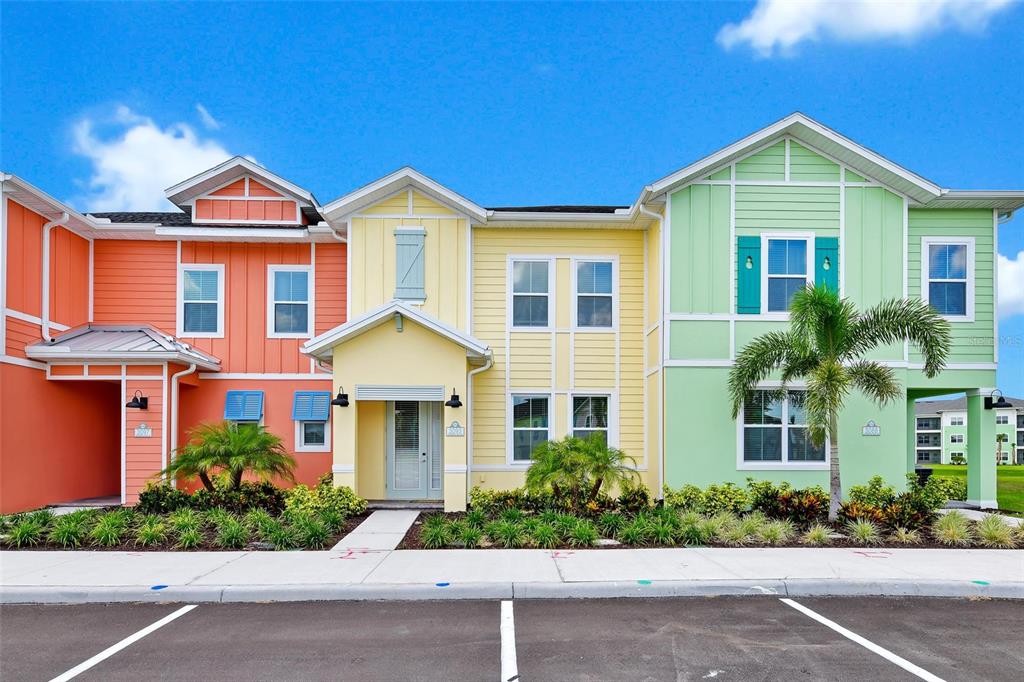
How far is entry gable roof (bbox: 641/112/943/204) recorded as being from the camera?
1267 centimetres

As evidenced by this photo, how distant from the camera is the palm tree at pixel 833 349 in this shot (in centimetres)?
1103

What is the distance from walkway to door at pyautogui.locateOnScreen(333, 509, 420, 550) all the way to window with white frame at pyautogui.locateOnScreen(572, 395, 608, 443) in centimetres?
403

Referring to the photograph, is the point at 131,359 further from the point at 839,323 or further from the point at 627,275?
the point at 839,323

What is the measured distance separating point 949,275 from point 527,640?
12474mm

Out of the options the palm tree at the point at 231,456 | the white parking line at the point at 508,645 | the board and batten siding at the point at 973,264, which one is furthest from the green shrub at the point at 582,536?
the board and batten siding at the point at 973,264

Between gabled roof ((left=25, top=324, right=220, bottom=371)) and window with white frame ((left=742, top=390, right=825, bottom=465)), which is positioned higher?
gabled roof ((left=25, top=324, right=220, bottom=371))

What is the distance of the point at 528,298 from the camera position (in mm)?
14461

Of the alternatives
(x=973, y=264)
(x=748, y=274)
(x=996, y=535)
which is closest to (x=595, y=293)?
(x=748, y=274)

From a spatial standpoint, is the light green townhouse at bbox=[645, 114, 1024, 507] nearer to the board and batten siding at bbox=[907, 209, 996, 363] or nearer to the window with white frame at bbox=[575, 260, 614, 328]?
the board and batten siding at bbox=[907, 209, 996, 363]

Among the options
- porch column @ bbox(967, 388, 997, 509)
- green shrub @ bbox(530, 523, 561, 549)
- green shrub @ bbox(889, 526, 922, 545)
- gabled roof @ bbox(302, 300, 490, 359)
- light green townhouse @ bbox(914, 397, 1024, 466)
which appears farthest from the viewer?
light green townhouse @ bbox(914, 397, 1024, 466)

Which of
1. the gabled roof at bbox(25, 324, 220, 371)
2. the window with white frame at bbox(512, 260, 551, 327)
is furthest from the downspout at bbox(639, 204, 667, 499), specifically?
the gabled roof at bbox(25, 324, 220, 371)

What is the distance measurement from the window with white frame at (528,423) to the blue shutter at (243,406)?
5.74m

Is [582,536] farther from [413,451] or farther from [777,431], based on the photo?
[777,431]

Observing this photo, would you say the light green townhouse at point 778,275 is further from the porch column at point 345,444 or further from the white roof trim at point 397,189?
the porch column at point 345,444
